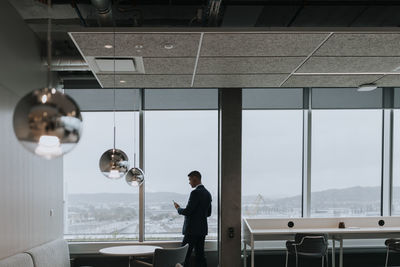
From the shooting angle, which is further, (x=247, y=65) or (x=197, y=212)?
(x=197, y=212)

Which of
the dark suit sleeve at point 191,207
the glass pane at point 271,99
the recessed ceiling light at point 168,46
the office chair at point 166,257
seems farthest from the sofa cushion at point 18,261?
the glass pane at point 271,99

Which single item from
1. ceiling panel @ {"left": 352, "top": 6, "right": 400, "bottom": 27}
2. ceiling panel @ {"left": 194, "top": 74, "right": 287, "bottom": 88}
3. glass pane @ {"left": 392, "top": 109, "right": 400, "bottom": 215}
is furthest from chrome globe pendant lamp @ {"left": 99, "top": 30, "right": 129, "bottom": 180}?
glass pane @ {"left": 392, "top": 109, "right": 400, "bottom": 215}

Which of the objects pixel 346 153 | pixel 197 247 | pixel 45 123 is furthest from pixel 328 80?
pixel 45 123

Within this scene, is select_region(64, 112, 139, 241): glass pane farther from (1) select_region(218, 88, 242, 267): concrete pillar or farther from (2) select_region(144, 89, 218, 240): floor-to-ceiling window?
(1) select_region(218, 88, 242, 267): concrete pillar

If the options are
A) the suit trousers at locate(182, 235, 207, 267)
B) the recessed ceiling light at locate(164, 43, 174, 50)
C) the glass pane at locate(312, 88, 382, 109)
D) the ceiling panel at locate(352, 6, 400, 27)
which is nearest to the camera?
the recessed ceiling light at locate(164, 43, 174, 50)

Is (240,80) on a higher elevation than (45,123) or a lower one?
higher

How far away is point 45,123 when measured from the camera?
6.70 ft

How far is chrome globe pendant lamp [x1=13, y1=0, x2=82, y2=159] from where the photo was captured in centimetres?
204

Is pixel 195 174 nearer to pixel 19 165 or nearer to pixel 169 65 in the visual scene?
pixel 169 65

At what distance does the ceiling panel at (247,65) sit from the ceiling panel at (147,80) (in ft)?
1.75

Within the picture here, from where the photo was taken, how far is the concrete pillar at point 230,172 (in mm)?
7918

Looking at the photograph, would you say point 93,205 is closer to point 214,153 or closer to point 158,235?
point 158,235

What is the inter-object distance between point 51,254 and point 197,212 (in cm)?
231

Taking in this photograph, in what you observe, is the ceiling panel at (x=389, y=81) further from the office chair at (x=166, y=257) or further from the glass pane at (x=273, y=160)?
the office chair at (x=166, y=257)
